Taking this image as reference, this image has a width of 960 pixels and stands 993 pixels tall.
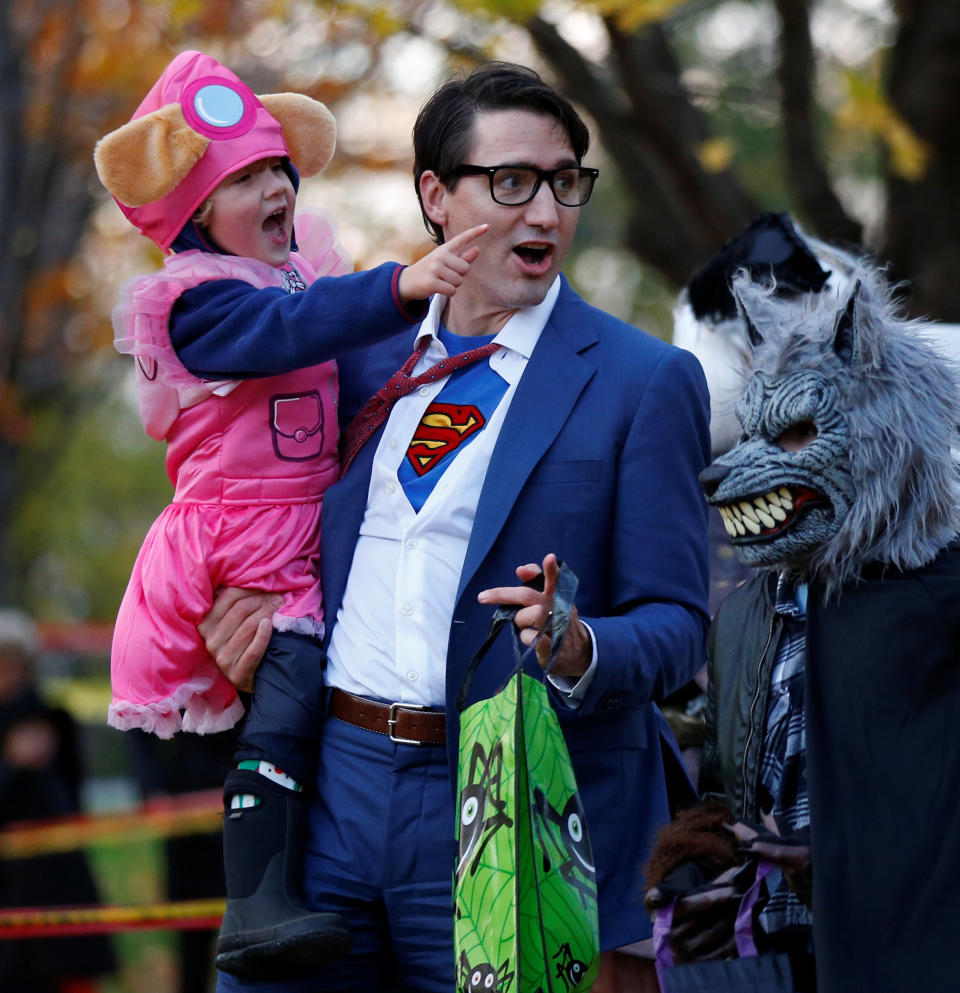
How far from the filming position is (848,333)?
97.8 inches

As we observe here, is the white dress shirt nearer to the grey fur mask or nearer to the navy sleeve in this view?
the navy sleeve

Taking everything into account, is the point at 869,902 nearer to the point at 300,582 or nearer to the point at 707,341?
the point at 300,582

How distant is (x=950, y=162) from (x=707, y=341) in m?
3.74

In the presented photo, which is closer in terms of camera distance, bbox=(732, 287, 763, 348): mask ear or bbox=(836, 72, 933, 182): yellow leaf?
bbox=(732, 287, 763, 348): mask ear

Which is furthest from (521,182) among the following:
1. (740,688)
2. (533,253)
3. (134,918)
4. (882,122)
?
(882,122)

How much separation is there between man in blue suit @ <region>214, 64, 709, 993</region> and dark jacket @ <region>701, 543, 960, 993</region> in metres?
0.40

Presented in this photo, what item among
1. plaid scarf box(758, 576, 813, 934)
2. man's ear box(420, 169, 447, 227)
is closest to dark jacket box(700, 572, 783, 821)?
plaid scarf box(758, 576, 813, 934)

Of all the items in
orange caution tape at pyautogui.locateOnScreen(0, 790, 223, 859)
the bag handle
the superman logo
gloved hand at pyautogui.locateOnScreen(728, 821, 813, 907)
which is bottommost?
orange caution tape at pyautogui.locateOnScreen(0, 790, 223, 859)

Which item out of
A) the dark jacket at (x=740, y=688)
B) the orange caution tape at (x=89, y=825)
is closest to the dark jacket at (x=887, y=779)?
the dark jacket at (x=740, y=688)

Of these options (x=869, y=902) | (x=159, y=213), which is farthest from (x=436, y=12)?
(x=869, y=902)

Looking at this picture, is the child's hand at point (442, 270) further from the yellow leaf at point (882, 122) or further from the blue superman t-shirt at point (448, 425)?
the yellow leaf at point (882, 122)

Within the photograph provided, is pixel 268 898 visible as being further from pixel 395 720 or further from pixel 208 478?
pixel 208 478

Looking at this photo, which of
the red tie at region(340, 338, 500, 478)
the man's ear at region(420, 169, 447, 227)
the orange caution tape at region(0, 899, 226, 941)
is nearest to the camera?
the red tie at region(340, 338, 500, 478)

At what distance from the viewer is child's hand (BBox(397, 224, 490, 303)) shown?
8.87 feet
